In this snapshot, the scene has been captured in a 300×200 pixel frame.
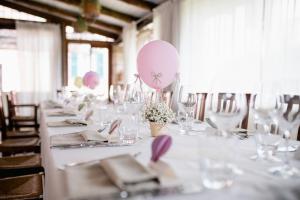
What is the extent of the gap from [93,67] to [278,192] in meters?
7.88

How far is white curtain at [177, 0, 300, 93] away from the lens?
274 cm

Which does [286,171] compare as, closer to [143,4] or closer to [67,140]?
[67,140]

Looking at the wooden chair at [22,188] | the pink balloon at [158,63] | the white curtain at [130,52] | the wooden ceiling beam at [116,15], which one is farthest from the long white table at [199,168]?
the white curtain at [130,52]

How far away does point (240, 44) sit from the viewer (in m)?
3.48

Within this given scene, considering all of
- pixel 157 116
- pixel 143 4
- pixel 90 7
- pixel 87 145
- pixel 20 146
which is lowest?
pixel 20 146

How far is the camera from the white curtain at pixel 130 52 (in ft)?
23.3

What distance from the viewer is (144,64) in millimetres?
2709

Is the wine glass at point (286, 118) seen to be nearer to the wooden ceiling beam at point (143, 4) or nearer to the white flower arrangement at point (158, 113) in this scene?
the white flower arrangement at point (158, 113)

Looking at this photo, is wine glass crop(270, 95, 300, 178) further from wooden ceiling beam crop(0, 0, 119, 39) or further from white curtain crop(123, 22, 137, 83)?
wooden ceiling beam crop(0, 0, 119, 39)

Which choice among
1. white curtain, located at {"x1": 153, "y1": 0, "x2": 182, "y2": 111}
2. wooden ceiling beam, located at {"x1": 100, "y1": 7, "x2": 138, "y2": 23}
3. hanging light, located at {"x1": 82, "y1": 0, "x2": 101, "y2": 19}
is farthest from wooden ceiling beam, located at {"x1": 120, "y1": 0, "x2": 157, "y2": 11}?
hanging light, located at {"x1": 82, "y1": 0, "x2": 101, "y2": 19}

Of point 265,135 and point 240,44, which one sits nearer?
point 265,135

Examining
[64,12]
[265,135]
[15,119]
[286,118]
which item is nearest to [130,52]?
[64,12]

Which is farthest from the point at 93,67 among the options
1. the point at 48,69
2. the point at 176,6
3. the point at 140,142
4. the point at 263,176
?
the point at 263,176

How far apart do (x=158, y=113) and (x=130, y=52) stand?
589 cm
